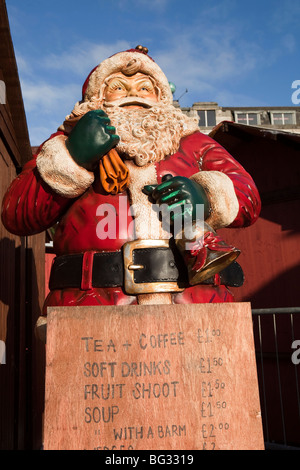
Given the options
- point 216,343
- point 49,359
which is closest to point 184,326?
point 216,343

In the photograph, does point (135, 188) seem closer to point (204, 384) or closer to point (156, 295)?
point (156, 295)

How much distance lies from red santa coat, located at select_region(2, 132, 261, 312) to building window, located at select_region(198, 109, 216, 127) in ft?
72.1

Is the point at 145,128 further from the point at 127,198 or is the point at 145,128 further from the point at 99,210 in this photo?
the point at 99,210

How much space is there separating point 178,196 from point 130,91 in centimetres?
81

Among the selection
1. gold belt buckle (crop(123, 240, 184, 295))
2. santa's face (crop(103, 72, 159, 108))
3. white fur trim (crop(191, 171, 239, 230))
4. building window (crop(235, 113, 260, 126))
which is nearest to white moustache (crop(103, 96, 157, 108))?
santa's face (crop(103, 72, 159, 108))

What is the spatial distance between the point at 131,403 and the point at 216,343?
0.39 meters

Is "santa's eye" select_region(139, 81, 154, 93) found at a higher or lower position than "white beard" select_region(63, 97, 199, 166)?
higher

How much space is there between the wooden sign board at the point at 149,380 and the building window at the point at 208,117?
74.8 ft

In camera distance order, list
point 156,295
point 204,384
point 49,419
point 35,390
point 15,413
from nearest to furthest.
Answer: point 49,419, point 204,384, point 156,295, point 15,413, point 35,390

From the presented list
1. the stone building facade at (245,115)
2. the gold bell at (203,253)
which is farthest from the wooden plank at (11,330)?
the stone building facade at (245,115)

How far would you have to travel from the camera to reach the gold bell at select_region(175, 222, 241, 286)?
185 centimetres

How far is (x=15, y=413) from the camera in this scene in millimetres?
3359

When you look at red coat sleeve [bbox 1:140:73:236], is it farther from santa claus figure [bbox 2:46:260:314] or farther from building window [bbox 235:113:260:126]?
building window [bbox 235:113:260:126]

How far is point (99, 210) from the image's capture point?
84.1 inches
